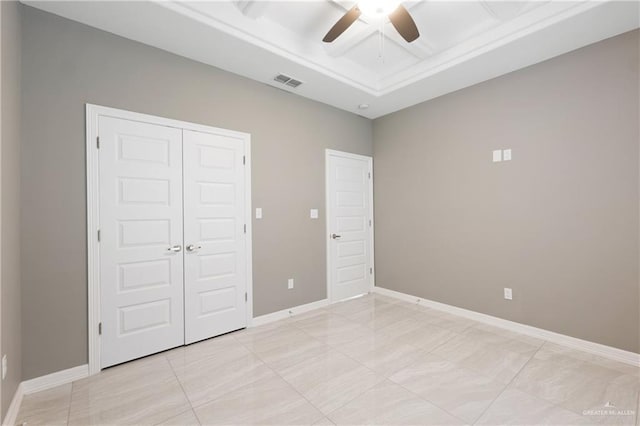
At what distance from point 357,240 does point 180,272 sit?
2655mm

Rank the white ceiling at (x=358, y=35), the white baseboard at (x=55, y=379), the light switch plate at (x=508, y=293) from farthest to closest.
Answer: the light switch plate at (x=508, y=293)
the white ceiling at (x=358, y=35)
the white baseboard at (x=55, y=379)

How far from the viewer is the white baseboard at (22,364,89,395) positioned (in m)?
2.10

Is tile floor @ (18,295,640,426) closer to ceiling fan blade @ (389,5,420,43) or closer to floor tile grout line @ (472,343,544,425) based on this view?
floor tile grout line @ (472,343,544,425)

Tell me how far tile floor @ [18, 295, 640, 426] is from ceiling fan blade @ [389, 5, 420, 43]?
9.30 feet

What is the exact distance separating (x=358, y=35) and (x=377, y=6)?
759 mm

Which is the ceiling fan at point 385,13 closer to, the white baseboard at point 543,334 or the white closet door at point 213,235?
the white closet door at point 213,235

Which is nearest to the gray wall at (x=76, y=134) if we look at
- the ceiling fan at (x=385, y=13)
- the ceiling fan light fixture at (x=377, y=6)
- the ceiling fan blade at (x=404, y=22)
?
the ceiling fan at (x=385, y=13)

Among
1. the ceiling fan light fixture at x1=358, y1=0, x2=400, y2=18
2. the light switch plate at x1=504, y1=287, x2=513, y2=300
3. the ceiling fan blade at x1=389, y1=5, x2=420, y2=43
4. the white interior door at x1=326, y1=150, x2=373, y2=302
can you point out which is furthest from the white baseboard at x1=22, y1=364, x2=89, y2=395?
the light switch plate at x1=504, y1=287, x2=513, y2=300

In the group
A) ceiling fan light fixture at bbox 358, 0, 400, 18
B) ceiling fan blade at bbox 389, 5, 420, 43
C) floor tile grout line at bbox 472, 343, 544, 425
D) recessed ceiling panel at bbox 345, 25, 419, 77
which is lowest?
floor tile grout line at bbox 472, 343, 544, 425

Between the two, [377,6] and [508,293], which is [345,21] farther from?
[508,293]

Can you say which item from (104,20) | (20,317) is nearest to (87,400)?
(20,317)

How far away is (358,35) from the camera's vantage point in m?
2.88

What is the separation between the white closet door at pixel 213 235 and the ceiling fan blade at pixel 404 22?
1974 millimetres

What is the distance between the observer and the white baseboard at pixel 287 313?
3381mm
